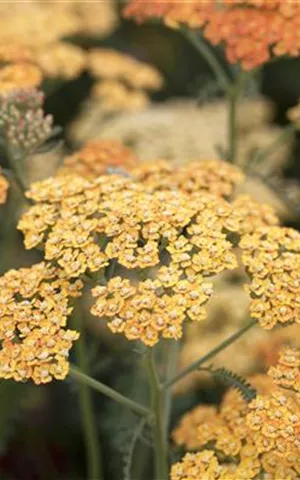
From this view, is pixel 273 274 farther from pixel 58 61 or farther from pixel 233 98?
pixel 58 61

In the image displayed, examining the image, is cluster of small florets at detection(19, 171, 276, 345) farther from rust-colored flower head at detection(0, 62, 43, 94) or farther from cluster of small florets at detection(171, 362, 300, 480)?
rust-colored flower head at detection(0, 62, 43, 94)

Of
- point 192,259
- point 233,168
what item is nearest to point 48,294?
point 192,259

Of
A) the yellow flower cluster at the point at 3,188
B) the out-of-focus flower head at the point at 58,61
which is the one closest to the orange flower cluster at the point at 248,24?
the out-of-focus flower head at the point at 58,61

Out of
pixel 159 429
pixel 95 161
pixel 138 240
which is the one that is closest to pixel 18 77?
pixel 95 161

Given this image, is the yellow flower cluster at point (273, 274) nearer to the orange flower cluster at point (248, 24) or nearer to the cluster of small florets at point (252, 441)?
the cluster of small florets at point (252, 441)

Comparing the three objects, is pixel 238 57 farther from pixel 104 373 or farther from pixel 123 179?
pixel 104 373
